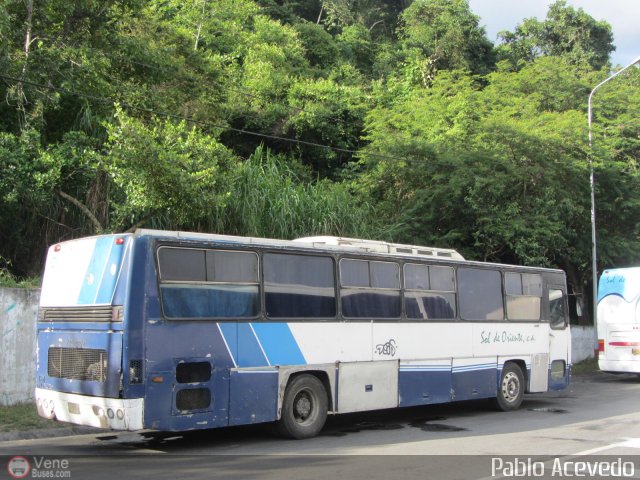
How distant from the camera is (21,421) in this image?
35.4ft

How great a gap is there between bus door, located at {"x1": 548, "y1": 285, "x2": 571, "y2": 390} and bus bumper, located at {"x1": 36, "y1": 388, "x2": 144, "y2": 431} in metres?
10.2

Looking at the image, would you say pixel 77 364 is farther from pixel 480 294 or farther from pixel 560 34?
pixel 560 34

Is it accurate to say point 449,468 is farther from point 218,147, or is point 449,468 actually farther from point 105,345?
point 218,147

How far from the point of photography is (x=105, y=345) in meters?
8.62

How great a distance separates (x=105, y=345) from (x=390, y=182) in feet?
54.9

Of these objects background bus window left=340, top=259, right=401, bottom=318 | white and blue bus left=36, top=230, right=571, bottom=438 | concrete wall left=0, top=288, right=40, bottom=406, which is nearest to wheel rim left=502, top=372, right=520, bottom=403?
white and blue bus left=36, top=230, right=571, bottom=438

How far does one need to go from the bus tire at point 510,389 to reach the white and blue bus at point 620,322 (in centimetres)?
647

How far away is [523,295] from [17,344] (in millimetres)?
10245

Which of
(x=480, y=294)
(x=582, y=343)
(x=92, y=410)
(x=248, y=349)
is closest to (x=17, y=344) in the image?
(x=92, y=410)

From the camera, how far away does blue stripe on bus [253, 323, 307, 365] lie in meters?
9.87

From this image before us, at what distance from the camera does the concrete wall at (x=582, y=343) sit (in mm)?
24453

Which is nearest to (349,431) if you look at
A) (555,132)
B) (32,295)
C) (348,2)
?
(32,295)

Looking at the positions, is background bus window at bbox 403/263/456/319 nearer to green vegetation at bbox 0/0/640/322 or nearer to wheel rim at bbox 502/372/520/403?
wheel rim at bbox 502/372/520/403

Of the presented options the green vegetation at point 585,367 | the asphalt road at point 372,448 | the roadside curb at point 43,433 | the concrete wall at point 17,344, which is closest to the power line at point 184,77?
the concrete wall at point 17,344
